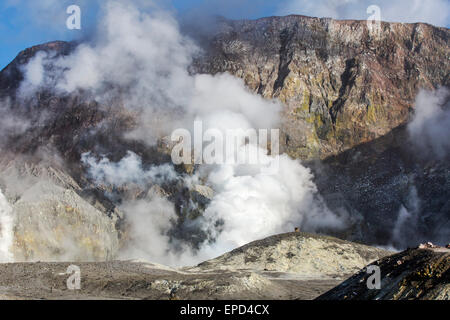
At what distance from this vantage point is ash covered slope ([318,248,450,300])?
2475 cm

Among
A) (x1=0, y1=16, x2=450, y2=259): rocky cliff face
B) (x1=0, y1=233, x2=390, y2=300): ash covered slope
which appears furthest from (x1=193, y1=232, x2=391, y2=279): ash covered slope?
(x1=0, y1=16, x2=450, y2=259): rocky cliff face

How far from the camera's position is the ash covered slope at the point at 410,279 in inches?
974

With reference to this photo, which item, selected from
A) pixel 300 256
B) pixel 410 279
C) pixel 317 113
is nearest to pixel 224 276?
pixel 300 256

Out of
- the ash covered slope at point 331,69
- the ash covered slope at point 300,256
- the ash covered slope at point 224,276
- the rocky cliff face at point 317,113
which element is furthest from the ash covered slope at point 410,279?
the ash covered slope at point 331,69

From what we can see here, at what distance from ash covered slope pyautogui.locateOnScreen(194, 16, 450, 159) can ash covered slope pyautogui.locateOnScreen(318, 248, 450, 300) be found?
62829 mm

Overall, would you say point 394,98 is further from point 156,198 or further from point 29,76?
point 29,76

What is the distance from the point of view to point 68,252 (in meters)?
75.0

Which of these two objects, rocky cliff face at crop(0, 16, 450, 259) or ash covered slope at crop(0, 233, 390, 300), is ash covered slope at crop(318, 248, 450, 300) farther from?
rocky cliff face at crop(0, 16, 450, 259)

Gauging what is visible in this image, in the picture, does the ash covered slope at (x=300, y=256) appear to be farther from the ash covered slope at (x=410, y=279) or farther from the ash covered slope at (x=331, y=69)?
the ash covered slope at (x=331, y=69)

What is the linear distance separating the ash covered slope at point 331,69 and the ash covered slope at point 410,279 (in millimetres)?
62829

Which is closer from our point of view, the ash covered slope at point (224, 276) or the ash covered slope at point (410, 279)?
the ash covered slope at point (410, 279)

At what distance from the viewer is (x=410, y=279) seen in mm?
26234

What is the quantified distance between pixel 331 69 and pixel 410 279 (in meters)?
74.8
